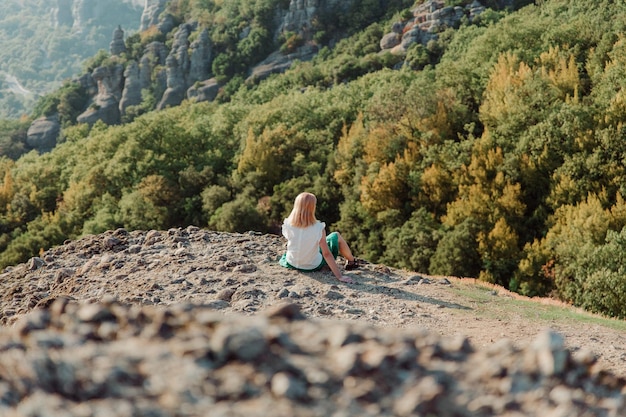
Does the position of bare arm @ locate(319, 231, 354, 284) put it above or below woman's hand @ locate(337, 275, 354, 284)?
above

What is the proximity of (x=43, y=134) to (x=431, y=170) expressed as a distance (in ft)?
287

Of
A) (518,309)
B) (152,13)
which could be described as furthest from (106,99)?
(518,309)

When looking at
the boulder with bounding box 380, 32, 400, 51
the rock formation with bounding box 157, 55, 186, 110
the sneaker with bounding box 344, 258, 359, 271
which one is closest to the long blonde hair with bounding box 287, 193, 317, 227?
the sneaker with bounding box 344, 258, 359, 271

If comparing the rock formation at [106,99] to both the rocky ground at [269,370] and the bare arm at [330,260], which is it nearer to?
the bare arm at [330,260]

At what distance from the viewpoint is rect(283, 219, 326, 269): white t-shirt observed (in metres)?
11.5

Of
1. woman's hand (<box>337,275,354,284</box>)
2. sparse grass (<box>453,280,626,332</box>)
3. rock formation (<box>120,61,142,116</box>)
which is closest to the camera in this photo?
sparse grass (<box>453,280,626,332</box>)

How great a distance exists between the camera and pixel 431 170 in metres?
34.7

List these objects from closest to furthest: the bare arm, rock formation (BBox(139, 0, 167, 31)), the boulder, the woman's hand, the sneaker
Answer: the bare arm → the woman's hand → the sneaker → the boulder → rock formation (BBox(139, 0, 167, 31))

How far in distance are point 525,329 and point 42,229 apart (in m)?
43.5

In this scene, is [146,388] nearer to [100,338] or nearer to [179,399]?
[179,399]

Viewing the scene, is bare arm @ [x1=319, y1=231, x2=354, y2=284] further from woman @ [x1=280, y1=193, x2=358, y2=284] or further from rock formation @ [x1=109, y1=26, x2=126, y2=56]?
rock formation @ [x1=109, y1=26, x2=126, y2=56]

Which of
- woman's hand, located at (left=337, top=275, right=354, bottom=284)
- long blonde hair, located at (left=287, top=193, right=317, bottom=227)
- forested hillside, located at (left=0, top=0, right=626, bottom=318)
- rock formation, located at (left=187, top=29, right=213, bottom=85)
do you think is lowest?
forested hillside, located at (left=0, top=0, right=626, bottom=318)

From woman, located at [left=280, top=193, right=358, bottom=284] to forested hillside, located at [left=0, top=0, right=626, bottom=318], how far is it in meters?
12.3

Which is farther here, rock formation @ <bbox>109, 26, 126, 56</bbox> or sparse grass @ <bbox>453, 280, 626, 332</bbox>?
rock formation @ <bbox>109, 26, 126, 56</bbox>
